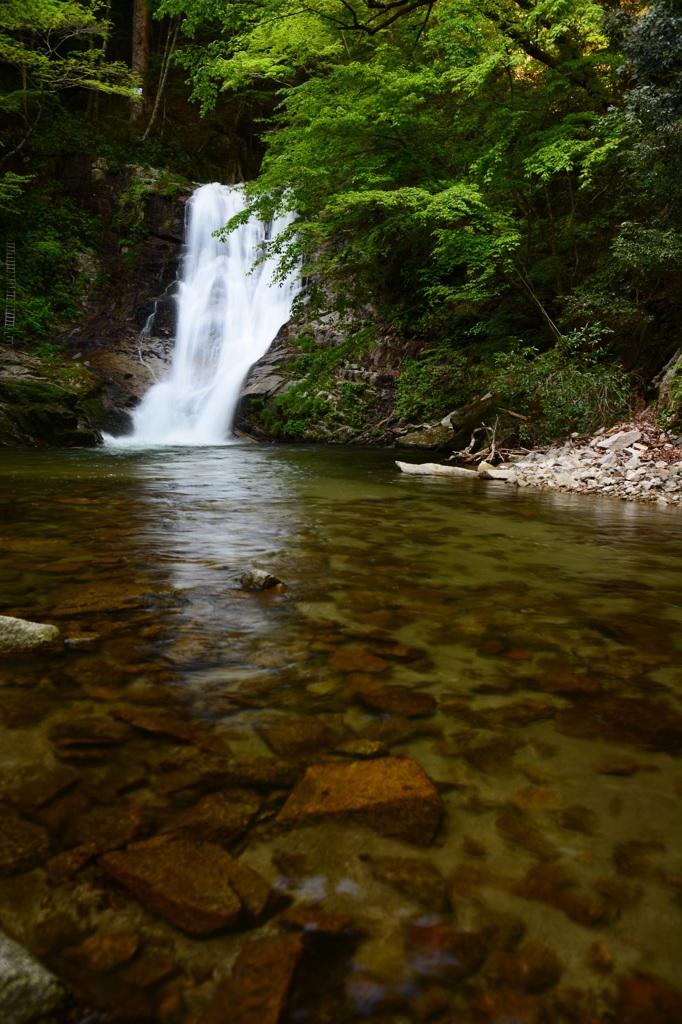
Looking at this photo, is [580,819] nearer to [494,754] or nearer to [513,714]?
[494,754]

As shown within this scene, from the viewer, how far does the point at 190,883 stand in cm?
115

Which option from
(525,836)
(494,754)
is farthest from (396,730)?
(525,836)

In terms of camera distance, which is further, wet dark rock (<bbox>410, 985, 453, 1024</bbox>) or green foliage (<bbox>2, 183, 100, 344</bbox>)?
green foliage (<bbox>2, 183, 100, 344</bbox>)

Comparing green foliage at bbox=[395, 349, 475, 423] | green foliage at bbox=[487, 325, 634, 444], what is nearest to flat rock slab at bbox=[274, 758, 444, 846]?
green foliage at bbox=[487, 325, 634, 444]

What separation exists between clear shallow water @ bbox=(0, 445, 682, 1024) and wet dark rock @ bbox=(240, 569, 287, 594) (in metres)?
0.07

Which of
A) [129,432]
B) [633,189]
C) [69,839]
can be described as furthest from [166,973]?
[129,432]

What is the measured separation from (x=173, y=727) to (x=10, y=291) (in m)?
21.1

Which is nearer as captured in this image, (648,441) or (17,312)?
(648,441)

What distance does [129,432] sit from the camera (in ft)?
47.5

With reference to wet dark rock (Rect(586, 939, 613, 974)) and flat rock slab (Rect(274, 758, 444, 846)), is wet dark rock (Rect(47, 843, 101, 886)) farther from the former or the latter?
wet dark rock (Rect(586, 939, 613, 974))

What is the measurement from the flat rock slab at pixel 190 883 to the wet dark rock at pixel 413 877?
9.2 inches

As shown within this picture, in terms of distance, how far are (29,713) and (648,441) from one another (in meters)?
8.18

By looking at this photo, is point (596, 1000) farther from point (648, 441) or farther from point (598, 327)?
point (598, 327)

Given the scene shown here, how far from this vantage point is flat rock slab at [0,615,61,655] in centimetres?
209
